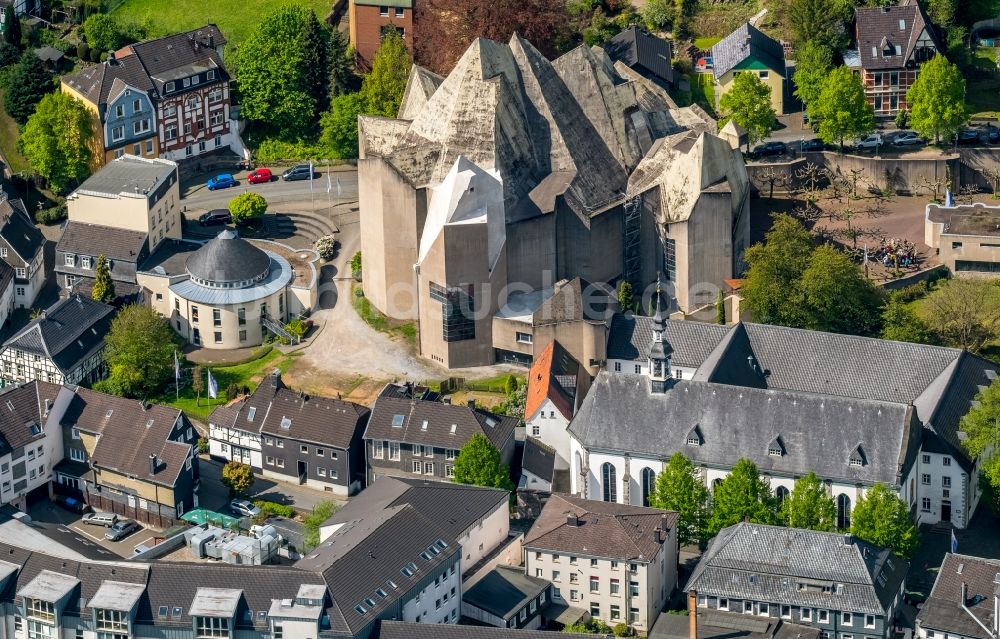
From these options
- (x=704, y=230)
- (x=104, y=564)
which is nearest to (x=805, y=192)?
(x=704, y=230)

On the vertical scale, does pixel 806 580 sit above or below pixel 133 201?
below

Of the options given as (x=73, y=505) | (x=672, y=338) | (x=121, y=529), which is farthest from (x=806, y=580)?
(x=73, y=505)

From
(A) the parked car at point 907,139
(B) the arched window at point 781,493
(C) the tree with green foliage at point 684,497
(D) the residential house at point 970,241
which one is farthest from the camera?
(A) the parked car at point 907,139

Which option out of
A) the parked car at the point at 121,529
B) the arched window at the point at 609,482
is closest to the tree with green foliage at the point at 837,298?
the arched window at the point at 609,482

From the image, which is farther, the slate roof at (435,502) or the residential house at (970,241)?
the residential house at (970,241)

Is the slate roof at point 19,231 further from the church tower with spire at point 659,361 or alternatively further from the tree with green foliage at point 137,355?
the church tower with spire at point 659,361

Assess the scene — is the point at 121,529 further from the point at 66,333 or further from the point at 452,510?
the point at 452,510
